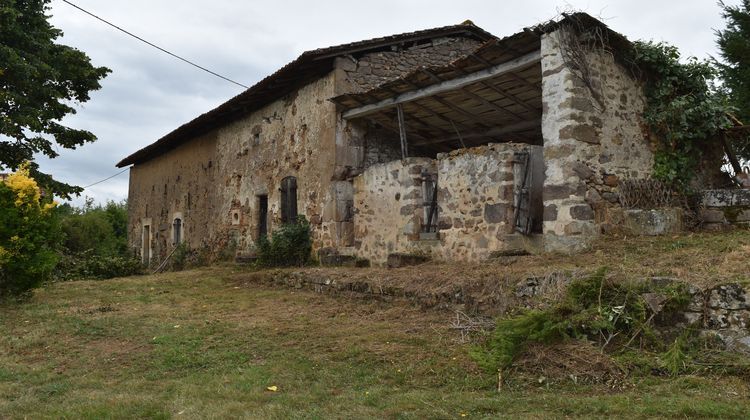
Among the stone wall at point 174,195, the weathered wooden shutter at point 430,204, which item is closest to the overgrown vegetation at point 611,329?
the weathered wooden shutter at point 430,204

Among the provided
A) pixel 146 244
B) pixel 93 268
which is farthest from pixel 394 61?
pixel 146 244

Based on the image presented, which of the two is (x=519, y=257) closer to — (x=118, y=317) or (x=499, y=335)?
(x=499, y=335)

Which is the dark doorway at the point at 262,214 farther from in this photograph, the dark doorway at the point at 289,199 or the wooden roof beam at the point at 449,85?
the wooden roof beam at the point at 449,85

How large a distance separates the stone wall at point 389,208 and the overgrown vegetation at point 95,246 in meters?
5.29

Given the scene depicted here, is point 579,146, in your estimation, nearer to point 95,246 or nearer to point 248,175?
point 248,175

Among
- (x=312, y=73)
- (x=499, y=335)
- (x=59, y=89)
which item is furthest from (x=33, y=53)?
(x=499, y=335)

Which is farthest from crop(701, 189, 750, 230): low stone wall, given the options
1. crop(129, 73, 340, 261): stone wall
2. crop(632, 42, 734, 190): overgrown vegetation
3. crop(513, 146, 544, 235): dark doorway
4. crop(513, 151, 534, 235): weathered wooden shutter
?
crop(129, 73, 340, 261): stone wall

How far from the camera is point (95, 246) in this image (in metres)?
26.2

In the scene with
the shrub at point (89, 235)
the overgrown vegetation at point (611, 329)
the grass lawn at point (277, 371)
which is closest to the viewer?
the grass lawn at point (277, 371)

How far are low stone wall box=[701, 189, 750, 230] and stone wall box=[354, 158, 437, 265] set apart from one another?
13.3 ft

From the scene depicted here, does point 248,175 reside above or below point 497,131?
below

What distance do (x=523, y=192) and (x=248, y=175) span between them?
8.79m

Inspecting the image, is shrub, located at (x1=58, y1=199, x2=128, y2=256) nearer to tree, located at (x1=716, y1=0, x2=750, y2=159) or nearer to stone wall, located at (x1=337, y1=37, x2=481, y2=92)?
stone wall, located at (x1=337, y1=37, x2=481, y2=92)

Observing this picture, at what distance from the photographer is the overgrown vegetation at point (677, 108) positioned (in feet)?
26.7
